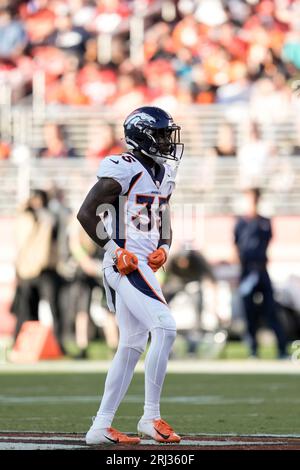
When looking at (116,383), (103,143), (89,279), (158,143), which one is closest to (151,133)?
(158,143)

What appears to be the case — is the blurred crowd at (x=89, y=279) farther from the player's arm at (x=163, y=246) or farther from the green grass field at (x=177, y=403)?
the player's arm at (x=163, y=246)

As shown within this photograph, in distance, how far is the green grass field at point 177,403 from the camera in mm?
7617

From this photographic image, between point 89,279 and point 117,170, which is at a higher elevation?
point 117,170

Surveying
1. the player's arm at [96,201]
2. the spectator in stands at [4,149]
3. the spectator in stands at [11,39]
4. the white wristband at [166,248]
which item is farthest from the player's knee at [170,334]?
the spectator in stands at [11,39]

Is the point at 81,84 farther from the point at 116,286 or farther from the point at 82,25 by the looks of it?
the point at 116,286

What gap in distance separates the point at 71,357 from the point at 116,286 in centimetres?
884

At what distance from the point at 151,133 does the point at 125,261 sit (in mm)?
687

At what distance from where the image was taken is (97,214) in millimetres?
6367

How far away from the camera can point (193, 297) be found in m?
16.1

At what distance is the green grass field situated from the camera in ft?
25.0

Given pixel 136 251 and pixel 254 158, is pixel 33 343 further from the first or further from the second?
pixel 136 251

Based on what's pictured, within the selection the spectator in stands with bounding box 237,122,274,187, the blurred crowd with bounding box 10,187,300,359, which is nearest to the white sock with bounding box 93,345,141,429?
the blurred crowd with bounding box 10,187,300,359

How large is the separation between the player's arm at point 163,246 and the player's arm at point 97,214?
0.14 m

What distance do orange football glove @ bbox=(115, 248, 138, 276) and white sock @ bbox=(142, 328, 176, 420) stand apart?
0.32 m
